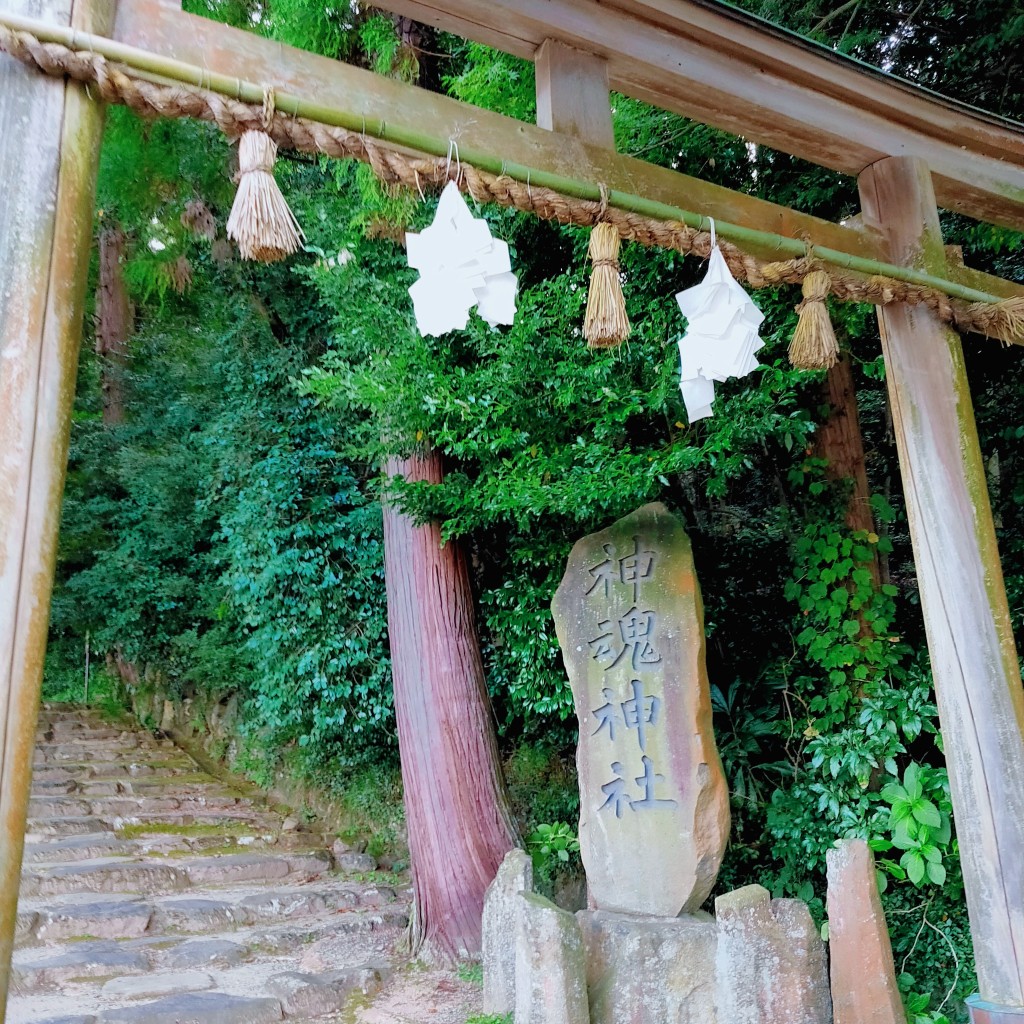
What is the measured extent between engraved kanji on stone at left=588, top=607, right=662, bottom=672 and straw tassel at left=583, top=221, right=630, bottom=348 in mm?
1800

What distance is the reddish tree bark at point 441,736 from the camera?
15.8 feet

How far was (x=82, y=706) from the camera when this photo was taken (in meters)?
10.7

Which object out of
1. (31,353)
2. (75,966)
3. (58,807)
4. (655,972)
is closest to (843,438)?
(655,972)

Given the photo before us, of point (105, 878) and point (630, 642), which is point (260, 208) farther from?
point (105, 878)

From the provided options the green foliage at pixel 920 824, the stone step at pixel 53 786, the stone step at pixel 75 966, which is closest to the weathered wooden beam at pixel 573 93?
the green foliage at pixel 920 824

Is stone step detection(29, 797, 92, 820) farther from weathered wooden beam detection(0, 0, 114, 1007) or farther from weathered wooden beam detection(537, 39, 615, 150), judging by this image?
weathered wooden beam detection(537, 39, 615, 150)

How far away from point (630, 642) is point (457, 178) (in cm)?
238

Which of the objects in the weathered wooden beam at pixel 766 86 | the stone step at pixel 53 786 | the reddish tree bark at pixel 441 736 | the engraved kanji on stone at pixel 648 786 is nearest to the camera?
the weathered wooden beam at pixel 766 86

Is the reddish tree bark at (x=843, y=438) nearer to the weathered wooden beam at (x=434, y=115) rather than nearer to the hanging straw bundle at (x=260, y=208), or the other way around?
the weathered wooden beam at (x=434, y=115)

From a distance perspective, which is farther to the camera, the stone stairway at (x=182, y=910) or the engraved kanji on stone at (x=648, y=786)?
the stone stairway at (x=182, y=910)

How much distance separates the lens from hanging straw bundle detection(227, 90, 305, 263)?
6.76ft

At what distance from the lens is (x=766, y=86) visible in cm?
300

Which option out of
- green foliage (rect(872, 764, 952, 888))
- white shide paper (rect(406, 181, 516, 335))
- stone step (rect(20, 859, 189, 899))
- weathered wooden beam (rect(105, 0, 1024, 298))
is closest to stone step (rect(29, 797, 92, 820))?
stone step (rect(20, 859, 189, 899))

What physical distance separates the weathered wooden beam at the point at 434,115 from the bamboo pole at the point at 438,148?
6cm
